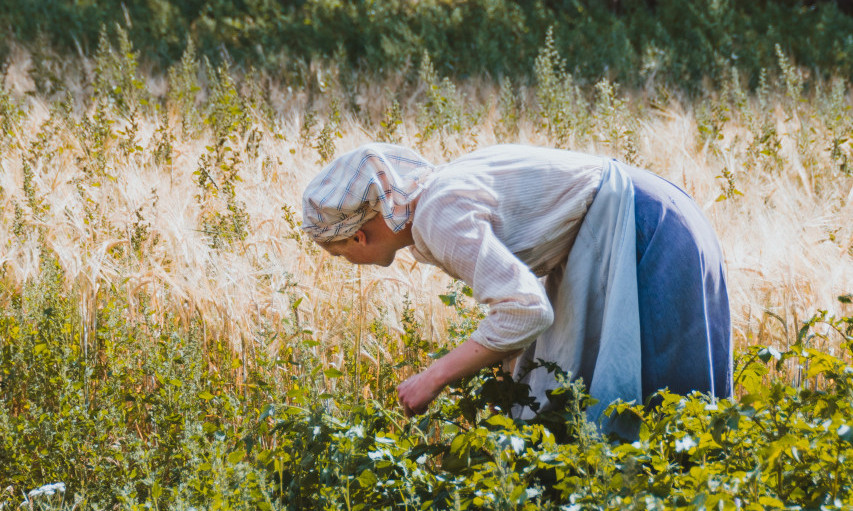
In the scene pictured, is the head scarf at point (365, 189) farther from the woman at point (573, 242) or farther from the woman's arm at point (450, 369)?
the woman's arm at point (450, 369)

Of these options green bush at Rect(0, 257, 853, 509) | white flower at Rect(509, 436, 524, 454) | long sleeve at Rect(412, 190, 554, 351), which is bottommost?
green bush at Rect(0, 257, 853, 509)

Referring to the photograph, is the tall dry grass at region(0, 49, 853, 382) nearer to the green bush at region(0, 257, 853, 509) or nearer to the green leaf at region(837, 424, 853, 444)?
the green bush at region(0, 257, 853, 509)

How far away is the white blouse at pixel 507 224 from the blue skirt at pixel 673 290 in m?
0.18

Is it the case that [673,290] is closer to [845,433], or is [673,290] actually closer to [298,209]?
[845,433]

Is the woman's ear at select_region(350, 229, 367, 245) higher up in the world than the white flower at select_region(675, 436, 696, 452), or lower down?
higher up

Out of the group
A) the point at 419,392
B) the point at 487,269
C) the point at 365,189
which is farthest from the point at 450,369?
the point at 365,189

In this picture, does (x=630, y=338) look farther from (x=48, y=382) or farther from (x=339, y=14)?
(x=339, y=14)

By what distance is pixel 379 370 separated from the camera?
325 centimetres

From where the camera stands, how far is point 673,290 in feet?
8.06

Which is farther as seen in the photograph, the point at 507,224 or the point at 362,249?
the point at 362,249

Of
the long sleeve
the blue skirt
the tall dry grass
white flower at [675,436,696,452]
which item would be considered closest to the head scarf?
the long sleeve

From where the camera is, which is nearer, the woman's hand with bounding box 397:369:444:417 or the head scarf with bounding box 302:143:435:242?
the woman's hand with bounding box 397:369:444:417

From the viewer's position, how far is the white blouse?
219 cm

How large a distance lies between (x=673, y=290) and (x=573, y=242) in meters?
0.29
